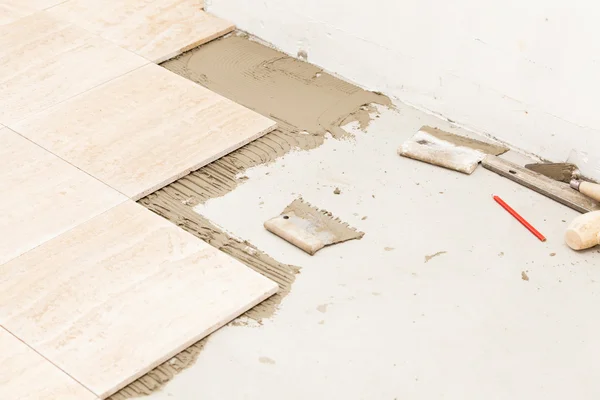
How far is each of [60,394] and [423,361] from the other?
107 cm

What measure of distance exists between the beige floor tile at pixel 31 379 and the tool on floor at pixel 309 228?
36.2 inches

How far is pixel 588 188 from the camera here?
139 inches

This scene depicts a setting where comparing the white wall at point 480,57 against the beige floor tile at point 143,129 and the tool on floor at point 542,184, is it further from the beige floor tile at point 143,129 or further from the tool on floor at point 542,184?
the beige floor tile at point 143,129

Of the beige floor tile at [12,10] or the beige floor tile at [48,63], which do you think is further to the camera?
the beige floor tile at [12,10]

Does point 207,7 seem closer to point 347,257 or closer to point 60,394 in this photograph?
point 347,257

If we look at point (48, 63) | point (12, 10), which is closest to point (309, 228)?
point (48, 63)

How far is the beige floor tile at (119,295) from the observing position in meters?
2.91

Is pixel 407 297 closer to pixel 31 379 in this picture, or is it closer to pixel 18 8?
pixel 31 379

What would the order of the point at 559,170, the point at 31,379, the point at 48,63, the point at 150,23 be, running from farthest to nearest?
the point at 150,23, the point at 48,63, the point at 559,170, the point at 31,379

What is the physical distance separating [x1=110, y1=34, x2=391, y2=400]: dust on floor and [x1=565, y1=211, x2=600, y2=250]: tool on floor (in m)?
0.96

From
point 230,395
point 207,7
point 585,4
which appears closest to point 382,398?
point 230,395

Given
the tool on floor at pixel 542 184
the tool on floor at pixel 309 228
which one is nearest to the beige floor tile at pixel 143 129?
the tool on floor at pixel 309 228

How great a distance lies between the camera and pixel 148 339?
295cm

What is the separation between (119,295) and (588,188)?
5.60 feet
